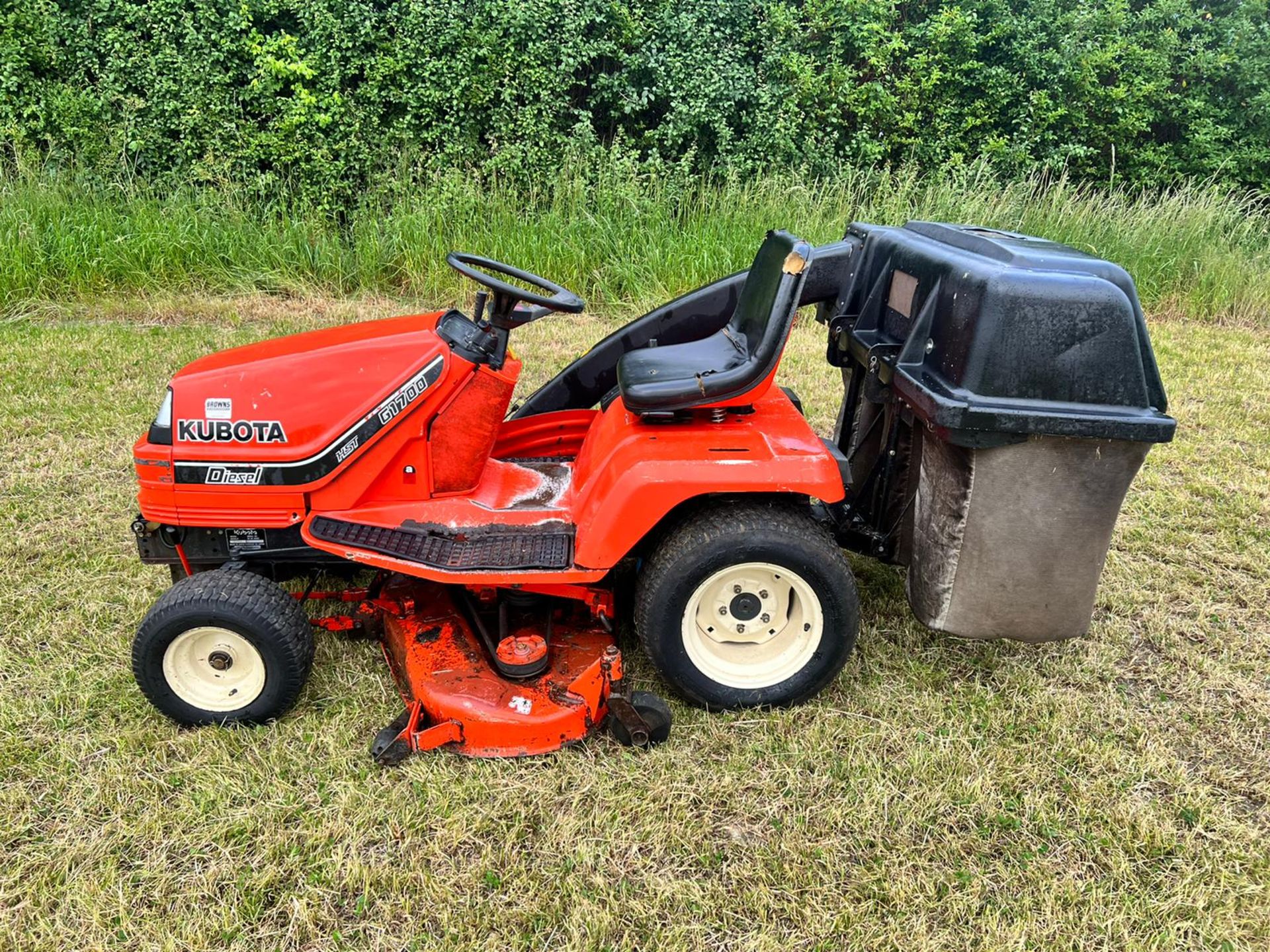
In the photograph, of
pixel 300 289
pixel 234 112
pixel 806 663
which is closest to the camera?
pixel 806 663

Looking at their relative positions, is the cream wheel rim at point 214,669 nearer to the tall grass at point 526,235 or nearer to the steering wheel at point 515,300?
the steering wheel at point 515,300

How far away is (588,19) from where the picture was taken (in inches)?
295

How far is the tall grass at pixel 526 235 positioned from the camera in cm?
Result: 638

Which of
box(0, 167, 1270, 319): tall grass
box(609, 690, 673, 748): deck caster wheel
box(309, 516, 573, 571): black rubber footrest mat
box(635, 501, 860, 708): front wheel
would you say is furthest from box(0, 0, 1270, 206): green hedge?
box(609, 690, 673, 748): deck caster wheel

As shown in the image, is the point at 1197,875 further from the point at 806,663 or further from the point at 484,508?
the point at 484,508

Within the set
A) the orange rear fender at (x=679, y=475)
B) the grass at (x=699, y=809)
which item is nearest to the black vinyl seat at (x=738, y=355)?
the orange rear fender at (x=679, y=475)

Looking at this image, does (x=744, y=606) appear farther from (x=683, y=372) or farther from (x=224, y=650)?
(x=224, y=650)

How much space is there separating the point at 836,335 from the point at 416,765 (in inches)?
75.9

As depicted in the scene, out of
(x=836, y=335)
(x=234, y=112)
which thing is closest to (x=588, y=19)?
(x=234, y=112)

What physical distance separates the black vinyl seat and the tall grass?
3.59 m

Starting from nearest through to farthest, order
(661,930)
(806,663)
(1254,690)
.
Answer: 1. (661,930)
2. (806,663)
3. (1254,690)

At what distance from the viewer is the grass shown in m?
1.98

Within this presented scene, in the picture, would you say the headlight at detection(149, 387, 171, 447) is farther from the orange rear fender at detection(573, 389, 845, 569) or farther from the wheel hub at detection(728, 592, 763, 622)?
the wheel hub at detection(728, 592, 763, 622)

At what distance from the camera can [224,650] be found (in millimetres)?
2455
